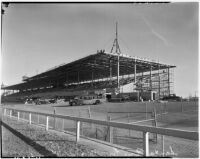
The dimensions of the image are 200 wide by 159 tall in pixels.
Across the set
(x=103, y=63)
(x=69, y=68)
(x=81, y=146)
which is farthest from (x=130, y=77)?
(x=81, y=146)

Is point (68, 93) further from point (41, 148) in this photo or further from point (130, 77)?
A: point (41, 148)

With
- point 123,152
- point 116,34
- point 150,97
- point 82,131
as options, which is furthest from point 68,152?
point 150,97

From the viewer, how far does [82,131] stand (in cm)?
1165

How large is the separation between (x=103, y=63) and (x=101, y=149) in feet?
168

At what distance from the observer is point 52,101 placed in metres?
53.0

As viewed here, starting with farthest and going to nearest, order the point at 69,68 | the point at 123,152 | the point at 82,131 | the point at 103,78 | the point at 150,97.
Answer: the point at 103,78, the point at 69,68, the point at 150,97, the point at 82,131, the point at 123,152

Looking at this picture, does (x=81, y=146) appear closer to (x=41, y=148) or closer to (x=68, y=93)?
(x=41, y=148)

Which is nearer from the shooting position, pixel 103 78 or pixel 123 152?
pixel 123 152

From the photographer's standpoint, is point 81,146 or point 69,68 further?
point 69,68

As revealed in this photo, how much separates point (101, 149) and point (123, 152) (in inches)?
30.4

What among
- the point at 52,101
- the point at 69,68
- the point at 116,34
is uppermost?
Answer: the point at 69,68

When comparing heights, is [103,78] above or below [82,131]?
above

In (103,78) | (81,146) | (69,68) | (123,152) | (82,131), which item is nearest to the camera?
(123,152)

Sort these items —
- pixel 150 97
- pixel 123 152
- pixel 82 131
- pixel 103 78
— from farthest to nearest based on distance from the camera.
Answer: pixel 103 78 → pixel 150 97 → pixel 82 131 → pixel 123 152
